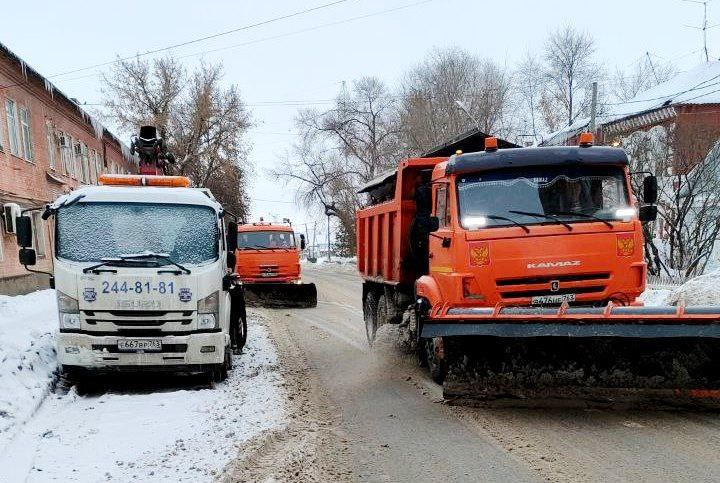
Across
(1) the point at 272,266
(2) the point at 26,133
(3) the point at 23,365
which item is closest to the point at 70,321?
(3) the point at 23,365

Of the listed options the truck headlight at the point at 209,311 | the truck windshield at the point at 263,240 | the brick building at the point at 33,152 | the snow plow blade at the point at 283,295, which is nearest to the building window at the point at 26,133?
the brick building at the point at 33,152

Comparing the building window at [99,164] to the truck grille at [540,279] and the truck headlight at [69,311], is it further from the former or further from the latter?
the truck grille at [540,279]

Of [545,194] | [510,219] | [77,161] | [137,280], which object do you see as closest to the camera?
[510,219]

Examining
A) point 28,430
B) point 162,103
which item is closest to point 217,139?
point 162,103

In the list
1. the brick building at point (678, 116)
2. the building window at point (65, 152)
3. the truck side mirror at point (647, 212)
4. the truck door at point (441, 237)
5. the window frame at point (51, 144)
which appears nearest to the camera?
the truck door at point (441, 237)

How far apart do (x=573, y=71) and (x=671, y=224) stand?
112 ft

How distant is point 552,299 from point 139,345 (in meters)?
4.52

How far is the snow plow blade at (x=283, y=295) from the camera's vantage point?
16531 mm

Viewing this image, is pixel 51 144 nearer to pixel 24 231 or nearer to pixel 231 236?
pixel 24 231

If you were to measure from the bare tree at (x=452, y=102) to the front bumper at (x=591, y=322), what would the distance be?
3180 centimetres

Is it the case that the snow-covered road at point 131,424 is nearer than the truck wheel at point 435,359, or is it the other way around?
the snow-covered road at point 131,424

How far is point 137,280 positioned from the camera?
655 centimetres

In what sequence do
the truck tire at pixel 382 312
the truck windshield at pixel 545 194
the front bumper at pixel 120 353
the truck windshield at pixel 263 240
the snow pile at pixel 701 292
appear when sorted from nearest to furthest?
1. the truck windshield at pixel 545 194
2. the front bumper at pixel 120 353
3. the truck tire at pixel 382 312
4. the snow pile at pixel 701 292
5. the truck windshield at pixel 263 240

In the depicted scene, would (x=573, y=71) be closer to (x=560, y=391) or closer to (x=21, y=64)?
(x=21, y=64)
